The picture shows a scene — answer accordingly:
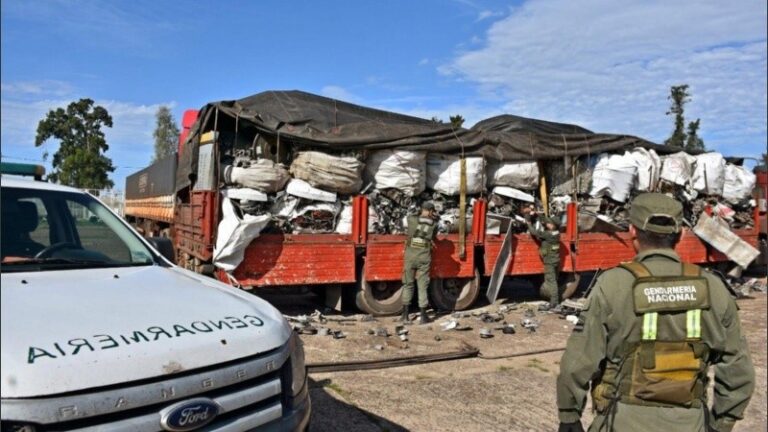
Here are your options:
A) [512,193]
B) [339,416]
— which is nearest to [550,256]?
[512,193]

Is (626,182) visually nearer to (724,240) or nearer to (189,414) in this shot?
(724,240)

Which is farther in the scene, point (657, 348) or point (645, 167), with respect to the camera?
point (645, 167)

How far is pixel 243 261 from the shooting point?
7.66 metres

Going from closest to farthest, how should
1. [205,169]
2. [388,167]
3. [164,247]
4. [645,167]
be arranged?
[164,247] → [205,169] → [388,167] → [645,167]

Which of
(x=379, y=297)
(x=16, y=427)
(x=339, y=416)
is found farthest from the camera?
(x=379, y=297)

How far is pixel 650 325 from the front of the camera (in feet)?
8.16

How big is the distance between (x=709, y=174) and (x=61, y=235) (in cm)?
1155

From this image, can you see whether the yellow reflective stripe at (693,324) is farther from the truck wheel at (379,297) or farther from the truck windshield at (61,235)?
the truck wheel at (379,297)

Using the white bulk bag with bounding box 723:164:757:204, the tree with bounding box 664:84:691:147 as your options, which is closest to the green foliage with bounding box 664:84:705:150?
the tree with bounding box 664:84:691:147

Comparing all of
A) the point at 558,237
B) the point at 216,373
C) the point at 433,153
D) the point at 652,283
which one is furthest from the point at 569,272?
the point at 216,373

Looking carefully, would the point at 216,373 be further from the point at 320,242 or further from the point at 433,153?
the point at 433,153

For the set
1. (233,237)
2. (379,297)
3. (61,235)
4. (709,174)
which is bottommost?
(379,297)

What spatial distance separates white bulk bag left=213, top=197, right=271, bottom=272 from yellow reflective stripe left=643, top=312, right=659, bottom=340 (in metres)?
5.72

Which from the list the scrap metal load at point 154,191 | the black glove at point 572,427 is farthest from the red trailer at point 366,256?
the black glove at point 572,427
